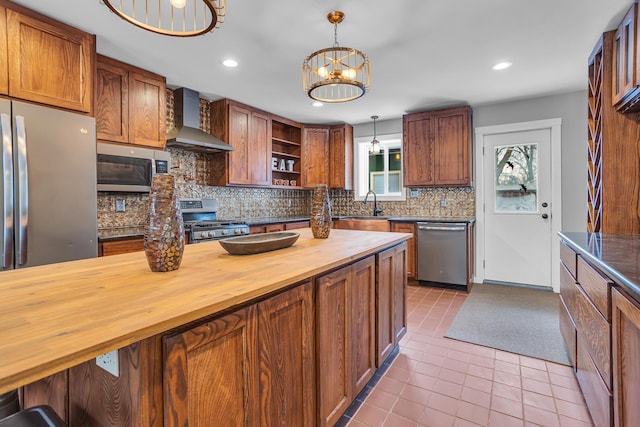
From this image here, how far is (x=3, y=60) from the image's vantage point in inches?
79.6

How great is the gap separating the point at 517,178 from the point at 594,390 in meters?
3.26

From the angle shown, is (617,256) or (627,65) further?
(627,65)

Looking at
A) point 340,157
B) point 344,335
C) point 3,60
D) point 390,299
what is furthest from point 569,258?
point 3,60

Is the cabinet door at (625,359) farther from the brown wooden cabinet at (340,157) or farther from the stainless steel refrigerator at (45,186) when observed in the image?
the brown wooden cabinet at (340,157)

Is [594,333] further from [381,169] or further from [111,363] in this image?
[381,169]

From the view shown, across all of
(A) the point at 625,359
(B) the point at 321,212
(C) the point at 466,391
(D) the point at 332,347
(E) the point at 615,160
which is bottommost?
(C) the point at 466,391

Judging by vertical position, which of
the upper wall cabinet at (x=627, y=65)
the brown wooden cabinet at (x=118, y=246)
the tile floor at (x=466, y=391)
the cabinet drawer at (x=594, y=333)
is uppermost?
the upper wall cabinet at (x=627, y=65)

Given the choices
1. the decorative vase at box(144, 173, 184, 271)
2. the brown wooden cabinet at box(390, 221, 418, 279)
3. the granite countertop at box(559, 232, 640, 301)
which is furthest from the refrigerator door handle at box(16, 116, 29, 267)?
the brown wooden cabinet at box(390, 221, 418, 279)

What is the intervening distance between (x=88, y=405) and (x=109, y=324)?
0.38m

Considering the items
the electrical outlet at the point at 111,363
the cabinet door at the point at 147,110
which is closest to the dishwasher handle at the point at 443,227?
the cabinet door at the point at 147,110

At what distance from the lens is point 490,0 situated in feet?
6.68

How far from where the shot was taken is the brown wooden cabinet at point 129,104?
9.05 feet

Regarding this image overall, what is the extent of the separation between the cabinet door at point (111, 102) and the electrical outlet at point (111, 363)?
2.56 metres

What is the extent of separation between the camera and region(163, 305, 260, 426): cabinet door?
0.80m
